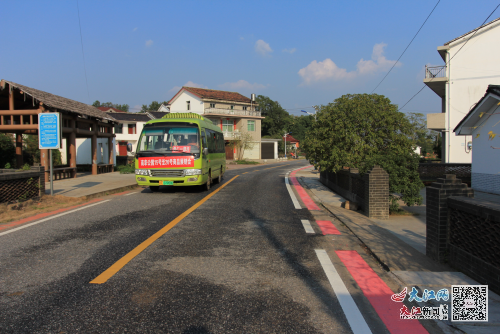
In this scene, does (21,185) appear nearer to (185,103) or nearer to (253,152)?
(185,103)

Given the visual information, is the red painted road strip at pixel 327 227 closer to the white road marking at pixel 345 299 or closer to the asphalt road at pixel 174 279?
the asphalt road at pixel 174 279

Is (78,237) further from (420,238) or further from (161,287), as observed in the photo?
(420,238)

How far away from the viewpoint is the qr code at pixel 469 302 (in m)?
3.60

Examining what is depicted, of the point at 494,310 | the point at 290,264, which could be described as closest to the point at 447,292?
the point at 494,310

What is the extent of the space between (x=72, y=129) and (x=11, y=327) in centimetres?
1914

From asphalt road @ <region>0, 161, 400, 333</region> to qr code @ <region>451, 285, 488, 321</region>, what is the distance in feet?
3.08

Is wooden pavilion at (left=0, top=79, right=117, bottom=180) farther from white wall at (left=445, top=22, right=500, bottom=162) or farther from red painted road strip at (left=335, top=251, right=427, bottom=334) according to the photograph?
white wall at (left=445, top=22, right=500, bottom=162)

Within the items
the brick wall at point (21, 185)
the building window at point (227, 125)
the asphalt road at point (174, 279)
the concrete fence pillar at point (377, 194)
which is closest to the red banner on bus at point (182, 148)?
the brick wall at point (21, 185)

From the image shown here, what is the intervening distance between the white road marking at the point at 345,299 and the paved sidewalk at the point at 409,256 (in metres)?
0.76

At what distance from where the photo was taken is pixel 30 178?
10.9 m

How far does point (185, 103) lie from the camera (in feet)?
191

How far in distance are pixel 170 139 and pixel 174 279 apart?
936cm

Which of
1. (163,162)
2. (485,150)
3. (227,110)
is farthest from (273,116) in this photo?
(163,162)

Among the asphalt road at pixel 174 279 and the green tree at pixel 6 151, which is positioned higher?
the green tree at pixel 6 151
